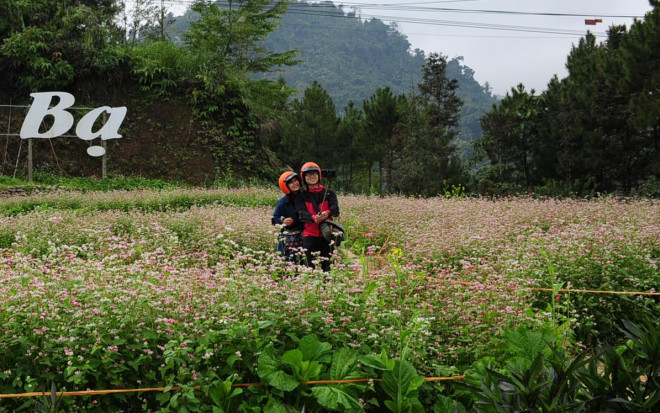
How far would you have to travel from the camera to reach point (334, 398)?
276cm

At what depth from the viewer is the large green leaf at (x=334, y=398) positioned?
8.91 ft

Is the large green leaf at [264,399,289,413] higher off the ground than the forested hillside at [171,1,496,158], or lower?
lower

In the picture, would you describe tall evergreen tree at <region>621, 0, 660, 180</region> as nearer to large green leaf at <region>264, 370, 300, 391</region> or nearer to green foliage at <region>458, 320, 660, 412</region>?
green foliage at <region>458, 320, 660, 412</region>

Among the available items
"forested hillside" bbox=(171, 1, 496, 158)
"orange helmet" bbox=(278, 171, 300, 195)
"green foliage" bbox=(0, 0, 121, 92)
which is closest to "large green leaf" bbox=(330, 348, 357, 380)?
"orange helmet" bbox=(278, 171, 300, 195)

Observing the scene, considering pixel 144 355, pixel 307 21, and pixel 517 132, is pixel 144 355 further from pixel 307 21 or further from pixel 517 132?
pixel 307 21

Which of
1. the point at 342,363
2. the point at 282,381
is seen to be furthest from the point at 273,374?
the point at 342,363

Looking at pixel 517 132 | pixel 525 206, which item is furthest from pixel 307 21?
pixel 525 206

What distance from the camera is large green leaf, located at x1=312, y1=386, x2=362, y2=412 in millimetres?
2717

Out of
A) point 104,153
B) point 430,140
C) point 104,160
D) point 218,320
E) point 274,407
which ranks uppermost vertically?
point 430,140

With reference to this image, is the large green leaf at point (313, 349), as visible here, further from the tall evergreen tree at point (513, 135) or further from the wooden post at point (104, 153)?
the tall evergreen tree at point (513, 135)

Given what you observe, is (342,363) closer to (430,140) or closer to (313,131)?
(430,140)

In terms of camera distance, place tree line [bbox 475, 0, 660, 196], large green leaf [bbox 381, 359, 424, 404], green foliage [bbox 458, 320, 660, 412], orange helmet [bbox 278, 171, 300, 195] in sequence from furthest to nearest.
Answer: tree line [bbox 475, 0, 660, 196]
orange helmet [bbox 278, 171, 300, 195]
large green leaf [bbox 381, 359, 424, 404]
green foliage [bbox 458, 320, 660, 412]

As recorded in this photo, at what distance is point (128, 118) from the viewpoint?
19891 mm

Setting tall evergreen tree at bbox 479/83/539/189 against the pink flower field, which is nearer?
the pink flower field
